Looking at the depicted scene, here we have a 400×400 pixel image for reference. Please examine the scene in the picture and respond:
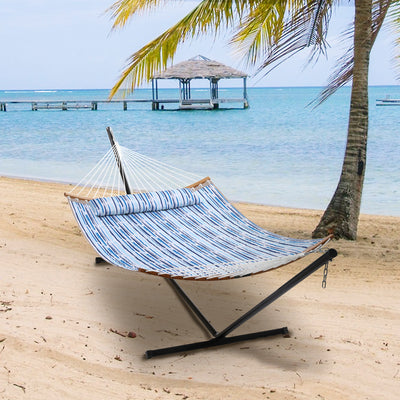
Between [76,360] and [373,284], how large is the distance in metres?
1.83

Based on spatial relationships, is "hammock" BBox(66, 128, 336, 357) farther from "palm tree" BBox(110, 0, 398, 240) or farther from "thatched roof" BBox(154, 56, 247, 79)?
"thatched roof" BBox(154, 56, 247, 79)

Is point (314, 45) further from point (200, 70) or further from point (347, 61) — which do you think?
point (200, 70)

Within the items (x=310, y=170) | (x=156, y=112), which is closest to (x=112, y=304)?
(x=310, y=170)

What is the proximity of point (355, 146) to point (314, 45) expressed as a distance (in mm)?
776

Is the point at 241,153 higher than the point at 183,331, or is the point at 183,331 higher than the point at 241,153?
the point at 183,331

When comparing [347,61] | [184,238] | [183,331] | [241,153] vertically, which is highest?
[347,61]

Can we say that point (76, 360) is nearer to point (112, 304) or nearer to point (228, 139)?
point (112, 304)

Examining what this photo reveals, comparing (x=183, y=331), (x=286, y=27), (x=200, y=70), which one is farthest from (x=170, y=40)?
(x=200, y=70)

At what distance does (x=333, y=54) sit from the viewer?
4746 mm

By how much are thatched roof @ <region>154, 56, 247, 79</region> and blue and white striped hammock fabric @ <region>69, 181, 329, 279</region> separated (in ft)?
60.4

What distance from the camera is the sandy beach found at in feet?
7.52

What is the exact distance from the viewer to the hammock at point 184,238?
265 cm

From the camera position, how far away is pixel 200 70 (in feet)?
74.4

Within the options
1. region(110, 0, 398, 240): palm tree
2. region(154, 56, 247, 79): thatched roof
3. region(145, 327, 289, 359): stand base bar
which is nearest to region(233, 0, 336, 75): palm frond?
region(110, 0, 398, 240): palm tree
